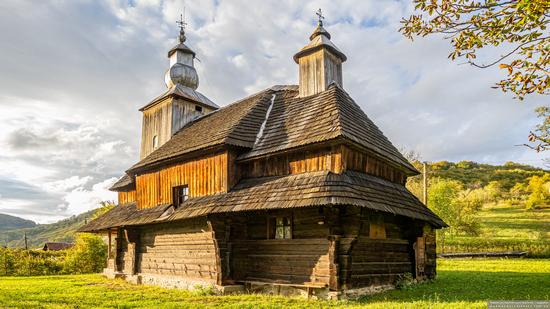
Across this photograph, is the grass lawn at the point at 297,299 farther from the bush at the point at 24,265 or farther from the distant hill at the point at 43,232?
the distant hill at the point at 43,232

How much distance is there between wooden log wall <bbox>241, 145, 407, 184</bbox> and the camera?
11.3 meters

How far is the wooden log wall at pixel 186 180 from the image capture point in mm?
13294

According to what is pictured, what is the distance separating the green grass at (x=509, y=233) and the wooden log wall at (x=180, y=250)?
26.5 meters

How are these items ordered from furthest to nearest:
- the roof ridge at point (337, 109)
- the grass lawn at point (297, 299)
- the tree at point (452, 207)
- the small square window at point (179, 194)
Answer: the tree at point (452, 207), the small square window at point (179, 194), the roof ridge at point (337, 109), the grass lawn at point (297, 299)

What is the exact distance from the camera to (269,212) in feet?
39.1

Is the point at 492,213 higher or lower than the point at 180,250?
lower

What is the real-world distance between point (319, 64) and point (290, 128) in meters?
3.30

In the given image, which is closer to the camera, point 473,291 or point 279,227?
point 473,291

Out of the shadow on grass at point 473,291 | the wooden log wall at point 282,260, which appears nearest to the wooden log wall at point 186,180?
the wooden log wall at point 282,260

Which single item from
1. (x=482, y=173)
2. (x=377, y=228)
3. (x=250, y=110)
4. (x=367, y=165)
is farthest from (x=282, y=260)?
(x=482, y=173)

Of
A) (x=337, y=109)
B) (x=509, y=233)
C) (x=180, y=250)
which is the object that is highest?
(x=337, y=109)

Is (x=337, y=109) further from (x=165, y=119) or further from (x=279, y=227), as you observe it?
(x=165, y=119)

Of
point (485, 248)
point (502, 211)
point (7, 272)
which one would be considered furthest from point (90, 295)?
point (502, 211)

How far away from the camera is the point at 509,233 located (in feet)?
133
